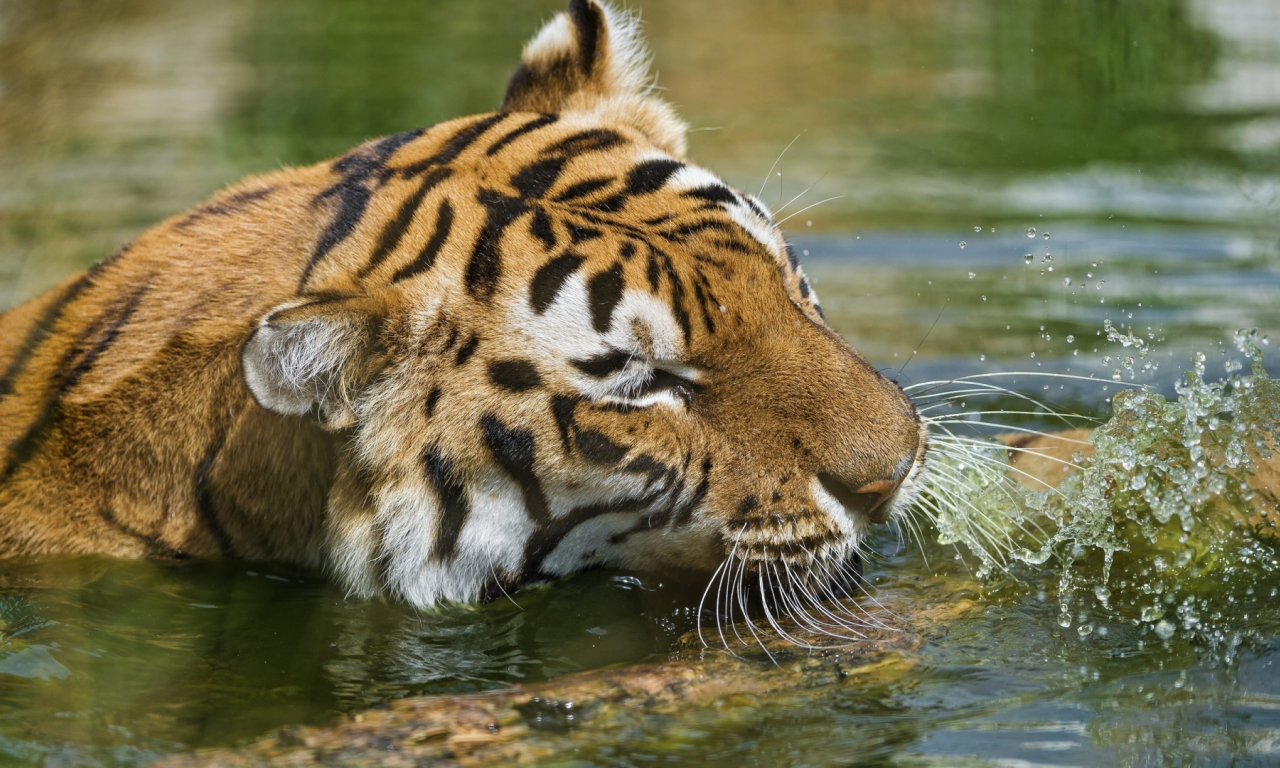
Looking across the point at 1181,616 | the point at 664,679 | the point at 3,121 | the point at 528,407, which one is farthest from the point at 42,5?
the point at 1181,616

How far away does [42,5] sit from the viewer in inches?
238

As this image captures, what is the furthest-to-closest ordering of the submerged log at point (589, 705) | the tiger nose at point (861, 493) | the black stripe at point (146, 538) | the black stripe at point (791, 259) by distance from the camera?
1. the black stripe at point (791, 259)
2. the black stripe at point (146, 538)
3. the tiger nose at point (861, 493)
4. the submerged log at point (589, 705)

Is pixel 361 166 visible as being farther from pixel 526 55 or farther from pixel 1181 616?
pixel 1181 616

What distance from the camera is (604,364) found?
2.97m

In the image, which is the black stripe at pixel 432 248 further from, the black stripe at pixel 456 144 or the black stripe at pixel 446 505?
the black stripe at pixel 446 505

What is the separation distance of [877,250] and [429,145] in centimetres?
332

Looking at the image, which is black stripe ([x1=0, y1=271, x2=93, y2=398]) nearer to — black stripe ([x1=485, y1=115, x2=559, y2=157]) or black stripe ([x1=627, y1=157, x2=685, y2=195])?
black stripe ([x1=485, y1=115, x2=559, y2=157])

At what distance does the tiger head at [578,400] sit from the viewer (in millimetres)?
2943

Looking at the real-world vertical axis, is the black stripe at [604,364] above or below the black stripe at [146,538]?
above

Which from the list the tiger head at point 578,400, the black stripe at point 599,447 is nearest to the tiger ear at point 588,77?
the tiger head at point 578,400

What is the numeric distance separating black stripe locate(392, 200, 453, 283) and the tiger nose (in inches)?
36.8

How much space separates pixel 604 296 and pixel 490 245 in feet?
0.93

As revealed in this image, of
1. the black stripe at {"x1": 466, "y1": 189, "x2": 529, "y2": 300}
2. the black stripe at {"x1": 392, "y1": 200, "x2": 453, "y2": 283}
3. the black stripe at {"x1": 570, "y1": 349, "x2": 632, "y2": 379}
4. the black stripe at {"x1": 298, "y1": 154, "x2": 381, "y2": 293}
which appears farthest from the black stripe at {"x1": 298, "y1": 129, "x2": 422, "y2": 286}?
the black stripe at {"x1": 570, "y1": 349, "x2": 632, "y2": 379}

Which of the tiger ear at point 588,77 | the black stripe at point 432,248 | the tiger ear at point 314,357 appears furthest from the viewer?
the tiger ear at point 588,77
